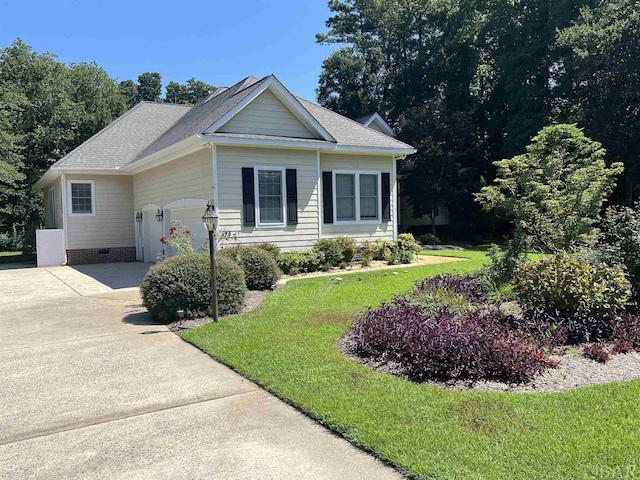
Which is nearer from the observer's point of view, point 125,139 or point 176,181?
point 176,181

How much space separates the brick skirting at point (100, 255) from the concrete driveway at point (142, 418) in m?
11.5

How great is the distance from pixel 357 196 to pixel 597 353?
10.8 m

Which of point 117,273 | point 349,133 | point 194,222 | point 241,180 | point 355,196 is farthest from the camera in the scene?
point 349,133

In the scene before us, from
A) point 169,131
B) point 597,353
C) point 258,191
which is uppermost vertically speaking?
point 169,131

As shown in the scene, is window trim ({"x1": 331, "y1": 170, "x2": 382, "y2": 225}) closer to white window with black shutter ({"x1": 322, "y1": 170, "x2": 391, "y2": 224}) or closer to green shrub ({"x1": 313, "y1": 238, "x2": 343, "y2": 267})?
white window with black shutter ({"x1": 322, "y1": 170, "x2": 391, "y2": 224})

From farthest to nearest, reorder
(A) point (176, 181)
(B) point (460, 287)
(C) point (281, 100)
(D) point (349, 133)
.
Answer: (D) point (349, 133), (A) point (176, 181), (C) point (281, 100), (B) point (460, 287)

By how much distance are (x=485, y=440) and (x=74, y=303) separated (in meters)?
9.00

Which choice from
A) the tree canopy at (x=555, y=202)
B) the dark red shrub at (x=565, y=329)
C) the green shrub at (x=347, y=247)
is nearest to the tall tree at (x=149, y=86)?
the green shrub at (x=347, y=247)

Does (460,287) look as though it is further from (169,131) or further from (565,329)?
(169,131)

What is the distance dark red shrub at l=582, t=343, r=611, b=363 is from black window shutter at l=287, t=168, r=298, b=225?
9435 millimetres

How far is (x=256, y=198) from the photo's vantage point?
13188 millimetres

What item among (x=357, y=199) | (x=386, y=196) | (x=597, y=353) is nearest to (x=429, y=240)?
(x=386, y=196)

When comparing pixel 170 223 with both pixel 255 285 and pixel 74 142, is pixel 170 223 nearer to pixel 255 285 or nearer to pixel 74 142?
pixel 255 285

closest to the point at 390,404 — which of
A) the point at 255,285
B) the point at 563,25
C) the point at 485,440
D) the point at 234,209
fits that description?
the point at 485,440
